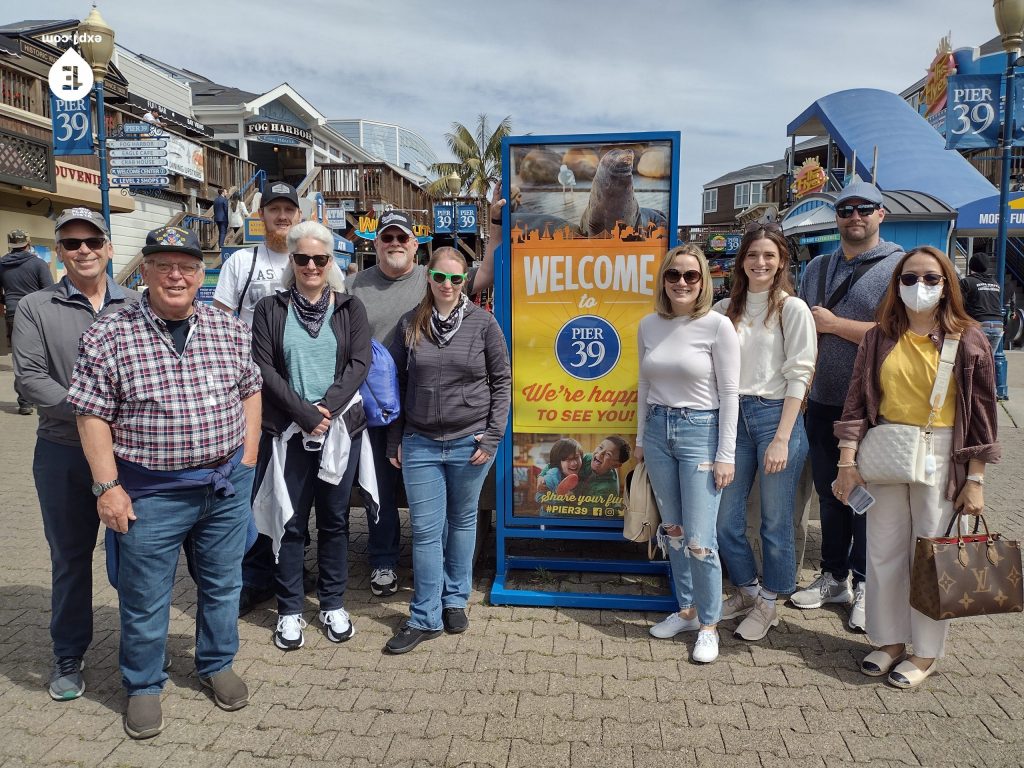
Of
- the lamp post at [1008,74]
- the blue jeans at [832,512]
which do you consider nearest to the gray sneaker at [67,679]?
the blue jeans at [832,512]

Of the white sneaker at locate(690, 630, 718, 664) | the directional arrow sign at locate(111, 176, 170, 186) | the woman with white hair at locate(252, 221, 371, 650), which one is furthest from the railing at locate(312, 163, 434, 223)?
the white sneaker at locate(690, 630, 718, 664)

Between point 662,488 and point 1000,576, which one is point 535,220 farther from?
point 1000,576

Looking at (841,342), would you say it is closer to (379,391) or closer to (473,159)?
(379,391)

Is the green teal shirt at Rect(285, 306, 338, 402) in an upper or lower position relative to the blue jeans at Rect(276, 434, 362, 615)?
upper

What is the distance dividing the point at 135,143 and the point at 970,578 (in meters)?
10.8

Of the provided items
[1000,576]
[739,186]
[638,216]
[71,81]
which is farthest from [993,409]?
[739,186]

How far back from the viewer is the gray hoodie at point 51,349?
8.85ft

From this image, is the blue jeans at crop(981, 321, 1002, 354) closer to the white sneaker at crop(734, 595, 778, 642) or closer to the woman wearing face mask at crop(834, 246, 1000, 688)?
the woman wearing face mask at crop(834, 246, 1000, 688)

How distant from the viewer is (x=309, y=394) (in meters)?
3.24

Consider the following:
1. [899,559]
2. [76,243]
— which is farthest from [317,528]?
[899,559]

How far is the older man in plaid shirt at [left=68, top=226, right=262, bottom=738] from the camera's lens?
253 centimetres

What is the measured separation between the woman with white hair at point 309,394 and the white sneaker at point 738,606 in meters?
1.94

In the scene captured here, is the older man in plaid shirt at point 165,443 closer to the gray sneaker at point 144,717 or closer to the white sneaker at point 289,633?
the gray sneaker at point 144,717

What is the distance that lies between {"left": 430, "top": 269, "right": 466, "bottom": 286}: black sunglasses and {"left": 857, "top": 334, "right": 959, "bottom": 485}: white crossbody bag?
1973mm
